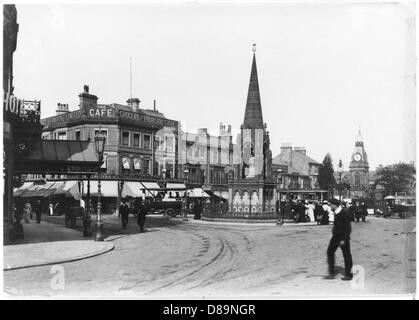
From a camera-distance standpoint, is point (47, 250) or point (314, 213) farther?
point (314, 213)

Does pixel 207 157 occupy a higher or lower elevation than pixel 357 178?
higher

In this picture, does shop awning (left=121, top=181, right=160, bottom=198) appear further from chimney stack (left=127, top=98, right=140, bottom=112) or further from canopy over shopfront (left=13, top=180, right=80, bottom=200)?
chimney stack (left=127, top=98, right=140, bottom=112)

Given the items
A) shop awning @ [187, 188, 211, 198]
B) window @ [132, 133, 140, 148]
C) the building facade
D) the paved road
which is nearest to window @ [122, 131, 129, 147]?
the building facade

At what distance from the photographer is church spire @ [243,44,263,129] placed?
25.7 metres

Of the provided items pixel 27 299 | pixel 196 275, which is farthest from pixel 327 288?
pixel 27 299

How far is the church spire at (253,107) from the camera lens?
25.7 meters

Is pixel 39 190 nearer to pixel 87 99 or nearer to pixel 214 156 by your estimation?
pixel 87 99

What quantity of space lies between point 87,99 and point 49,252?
2934cm

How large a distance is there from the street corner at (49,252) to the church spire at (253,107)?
13.6m

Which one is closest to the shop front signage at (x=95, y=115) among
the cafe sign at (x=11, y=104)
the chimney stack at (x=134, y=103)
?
the chimney stack at (x=134, y=103)

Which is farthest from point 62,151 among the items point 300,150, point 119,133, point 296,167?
point 300,150

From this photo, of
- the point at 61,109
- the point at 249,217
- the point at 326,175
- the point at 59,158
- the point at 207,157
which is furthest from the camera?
the point at 326,175

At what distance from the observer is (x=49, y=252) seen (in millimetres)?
12398

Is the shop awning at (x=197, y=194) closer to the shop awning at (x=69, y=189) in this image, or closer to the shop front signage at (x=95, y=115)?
the shop front signage at (x=95, y=115)
